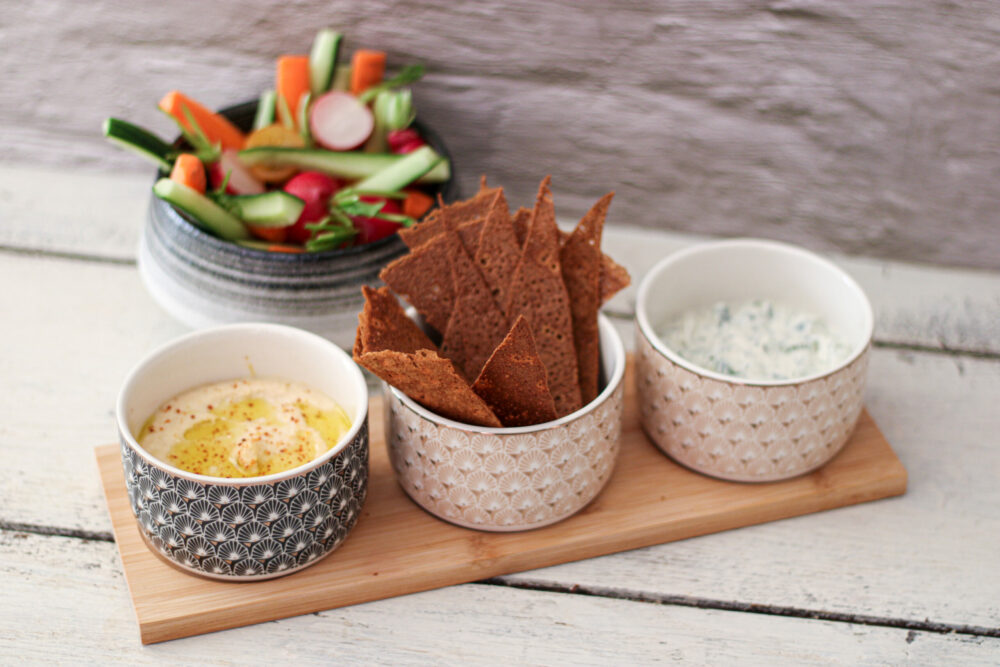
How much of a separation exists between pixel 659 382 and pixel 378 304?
1.17 ft

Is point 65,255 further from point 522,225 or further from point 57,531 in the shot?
point 522,225

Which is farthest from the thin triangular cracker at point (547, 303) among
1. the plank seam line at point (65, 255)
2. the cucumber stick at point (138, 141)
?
the plank seam line at point (65, 255)

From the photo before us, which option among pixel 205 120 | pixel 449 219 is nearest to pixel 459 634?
pixel 449 219

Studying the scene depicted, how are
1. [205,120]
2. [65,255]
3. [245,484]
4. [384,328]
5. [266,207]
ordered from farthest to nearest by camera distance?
[65,255]
[205,120]
[266,207]
[384,328]
[245,484]

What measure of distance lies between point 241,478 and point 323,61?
0.78m

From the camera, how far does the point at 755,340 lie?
1.33m

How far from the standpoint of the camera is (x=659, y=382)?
1.23 m

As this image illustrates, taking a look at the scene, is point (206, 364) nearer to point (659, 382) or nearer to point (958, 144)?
point (659, 382)

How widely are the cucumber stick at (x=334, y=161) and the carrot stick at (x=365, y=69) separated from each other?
131 mm

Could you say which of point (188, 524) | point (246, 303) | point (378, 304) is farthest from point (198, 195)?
point (188, 524)

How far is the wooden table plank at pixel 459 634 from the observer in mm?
1088

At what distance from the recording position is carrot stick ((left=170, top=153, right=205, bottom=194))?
141cm

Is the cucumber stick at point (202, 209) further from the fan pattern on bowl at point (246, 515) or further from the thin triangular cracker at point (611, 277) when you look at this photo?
the thin triangular cracker at point (611, 277)

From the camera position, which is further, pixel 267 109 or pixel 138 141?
pixel 267 109
